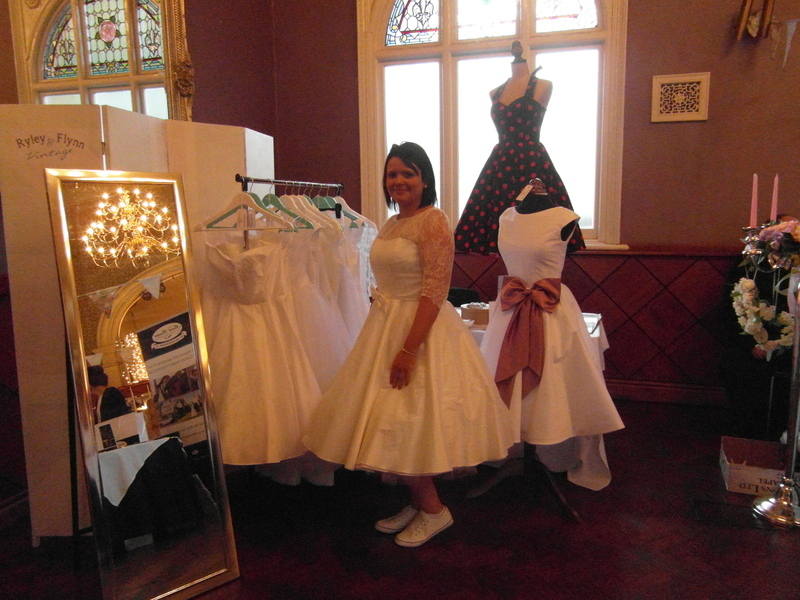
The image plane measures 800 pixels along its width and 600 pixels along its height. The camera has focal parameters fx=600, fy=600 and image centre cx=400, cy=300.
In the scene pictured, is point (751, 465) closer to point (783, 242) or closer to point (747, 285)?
point (747, 285)

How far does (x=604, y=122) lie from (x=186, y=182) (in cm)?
262

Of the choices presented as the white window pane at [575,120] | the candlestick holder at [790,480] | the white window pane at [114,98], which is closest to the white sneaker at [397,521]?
the candlestick holder at [790,480]

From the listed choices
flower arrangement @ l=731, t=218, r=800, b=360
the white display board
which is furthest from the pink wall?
the white display board

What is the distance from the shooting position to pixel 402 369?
200cm

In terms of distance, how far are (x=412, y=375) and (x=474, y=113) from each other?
2.71m

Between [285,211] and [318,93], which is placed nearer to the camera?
[285,211]

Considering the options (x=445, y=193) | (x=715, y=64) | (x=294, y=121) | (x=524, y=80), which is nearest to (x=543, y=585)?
(x=524, y=80)

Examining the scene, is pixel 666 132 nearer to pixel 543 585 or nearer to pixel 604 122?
pixel 604 122

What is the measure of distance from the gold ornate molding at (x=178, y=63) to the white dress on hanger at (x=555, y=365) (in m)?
1.80

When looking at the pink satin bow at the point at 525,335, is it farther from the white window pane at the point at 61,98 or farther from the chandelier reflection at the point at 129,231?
the white window pane at the point at 61,98

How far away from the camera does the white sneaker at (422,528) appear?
2.21m

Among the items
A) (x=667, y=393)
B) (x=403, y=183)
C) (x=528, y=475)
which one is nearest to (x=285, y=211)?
(x=403, y=183)

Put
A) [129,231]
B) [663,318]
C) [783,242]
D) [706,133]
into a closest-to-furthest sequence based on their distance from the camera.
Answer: [129,231] → [783,242] → [706,133] → [663,318]

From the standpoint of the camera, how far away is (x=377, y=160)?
4270 mm
